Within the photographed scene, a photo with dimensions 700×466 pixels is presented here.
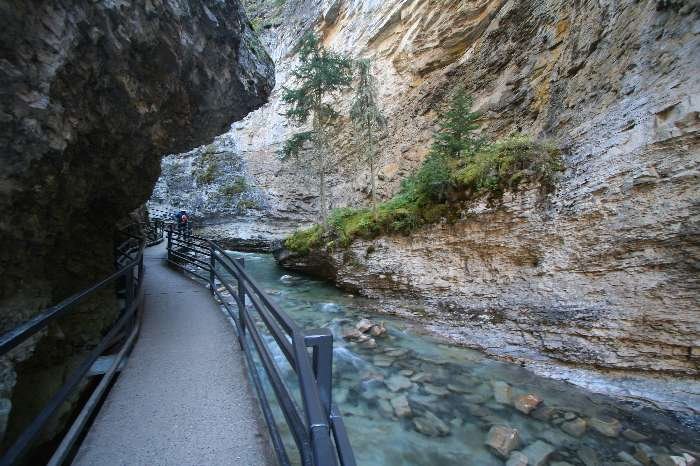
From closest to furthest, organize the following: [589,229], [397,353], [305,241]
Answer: [589,229], [397,353], [305,241]

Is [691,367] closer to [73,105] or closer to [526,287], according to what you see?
[526,287]

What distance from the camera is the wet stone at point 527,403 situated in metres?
5.12

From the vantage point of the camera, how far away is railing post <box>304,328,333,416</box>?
1817 millimetres

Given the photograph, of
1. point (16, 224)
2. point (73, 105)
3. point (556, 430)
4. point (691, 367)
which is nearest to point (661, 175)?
point (691, 367)

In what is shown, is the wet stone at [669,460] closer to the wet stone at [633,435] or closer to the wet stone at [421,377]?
the wet stone at [633,435]

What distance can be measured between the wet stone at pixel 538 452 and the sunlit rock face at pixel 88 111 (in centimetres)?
591

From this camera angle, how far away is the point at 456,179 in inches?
379

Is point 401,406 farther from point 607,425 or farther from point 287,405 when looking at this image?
point 287,405

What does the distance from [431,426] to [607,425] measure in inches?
101

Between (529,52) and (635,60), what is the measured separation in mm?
8327

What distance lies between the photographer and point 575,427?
15.5 feet

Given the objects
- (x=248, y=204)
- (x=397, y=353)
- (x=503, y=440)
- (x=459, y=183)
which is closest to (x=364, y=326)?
(x=397, y=353)

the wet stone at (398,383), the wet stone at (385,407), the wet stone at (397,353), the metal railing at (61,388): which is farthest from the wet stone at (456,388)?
the metal railing at (61,388)

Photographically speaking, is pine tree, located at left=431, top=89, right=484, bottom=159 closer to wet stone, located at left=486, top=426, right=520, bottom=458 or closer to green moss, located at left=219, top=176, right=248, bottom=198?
wet stone, located at left=486, top=426, right=520, bottom=458
